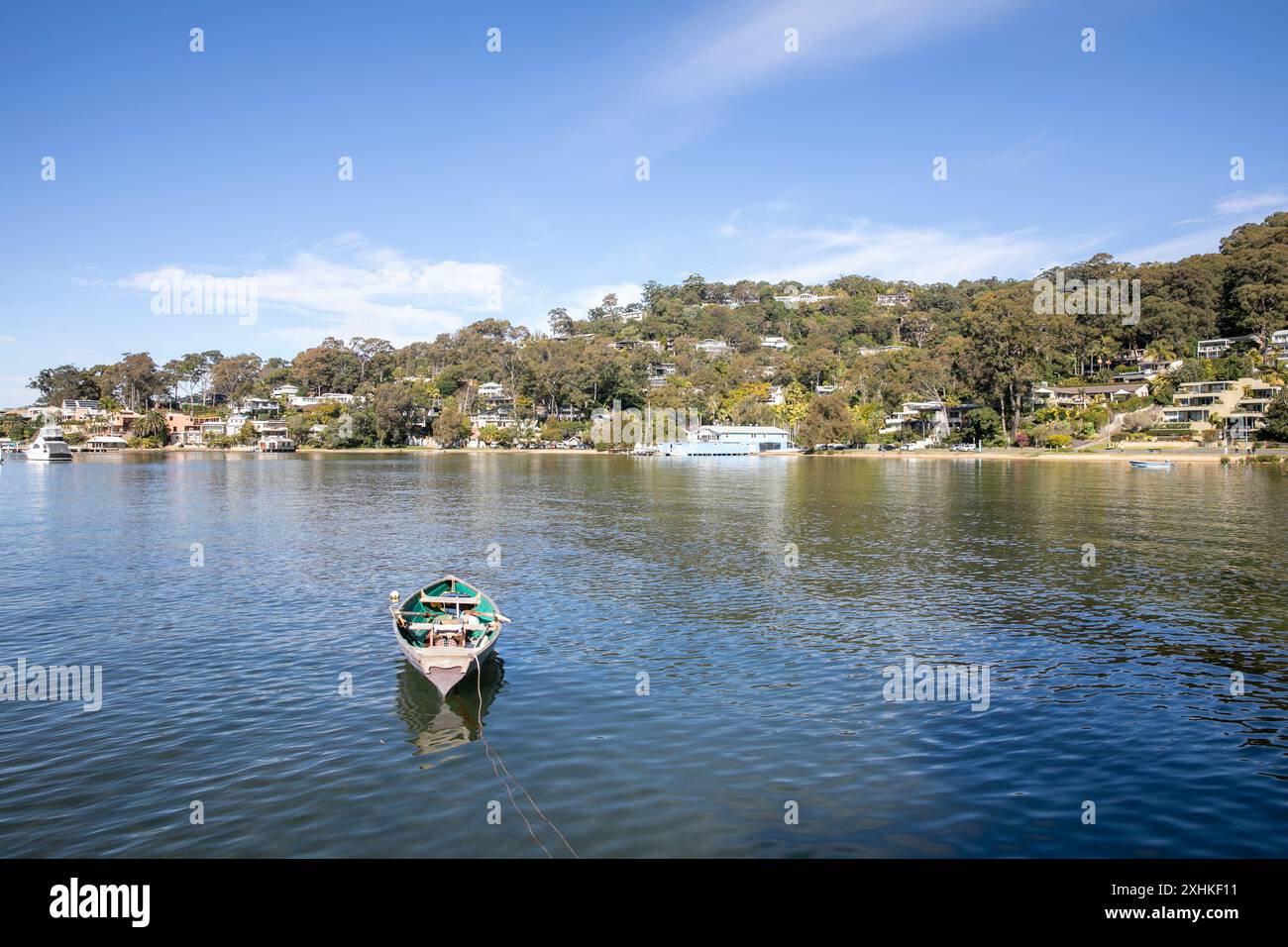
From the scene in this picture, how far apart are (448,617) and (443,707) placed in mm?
2735

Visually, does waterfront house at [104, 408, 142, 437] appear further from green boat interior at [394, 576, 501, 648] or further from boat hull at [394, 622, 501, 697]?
boat hull at [394, 622, 501, 697]

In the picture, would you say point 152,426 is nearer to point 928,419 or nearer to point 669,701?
point 928,419

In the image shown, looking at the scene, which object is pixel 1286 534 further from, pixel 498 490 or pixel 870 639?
pixel 498 490

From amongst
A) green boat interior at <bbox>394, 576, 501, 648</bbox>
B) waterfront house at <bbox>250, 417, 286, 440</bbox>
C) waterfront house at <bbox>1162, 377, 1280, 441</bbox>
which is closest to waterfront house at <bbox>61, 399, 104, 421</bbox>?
waterfront house at <bbox>250, 417, 286, 440</bbox>

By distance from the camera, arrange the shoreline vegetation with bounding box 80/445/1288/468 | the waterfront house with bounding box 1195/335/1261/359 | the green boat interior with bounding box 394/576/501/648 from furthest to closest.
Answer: the waterfront house with bounding box 1195/335/1261/359, the shoreline vegetation with bounding box 80/445/1288/468, the green boat interior with bounding box 394/576/501/648

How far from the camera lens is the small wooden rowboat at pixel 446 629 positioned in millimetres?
17625

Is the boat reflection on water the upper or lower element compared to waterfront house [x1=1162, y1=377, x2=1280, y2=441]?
lower

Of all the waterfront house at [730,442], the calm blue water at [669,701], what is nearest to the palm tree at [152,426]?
the waterfront house at [730,442]

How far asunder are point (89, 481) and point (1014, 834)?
328 feet

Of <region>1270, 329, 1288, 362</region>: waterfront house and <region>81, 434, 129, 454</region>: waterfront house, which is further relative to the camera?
<region>81, 434, 129, 454</region>: waterfront house
